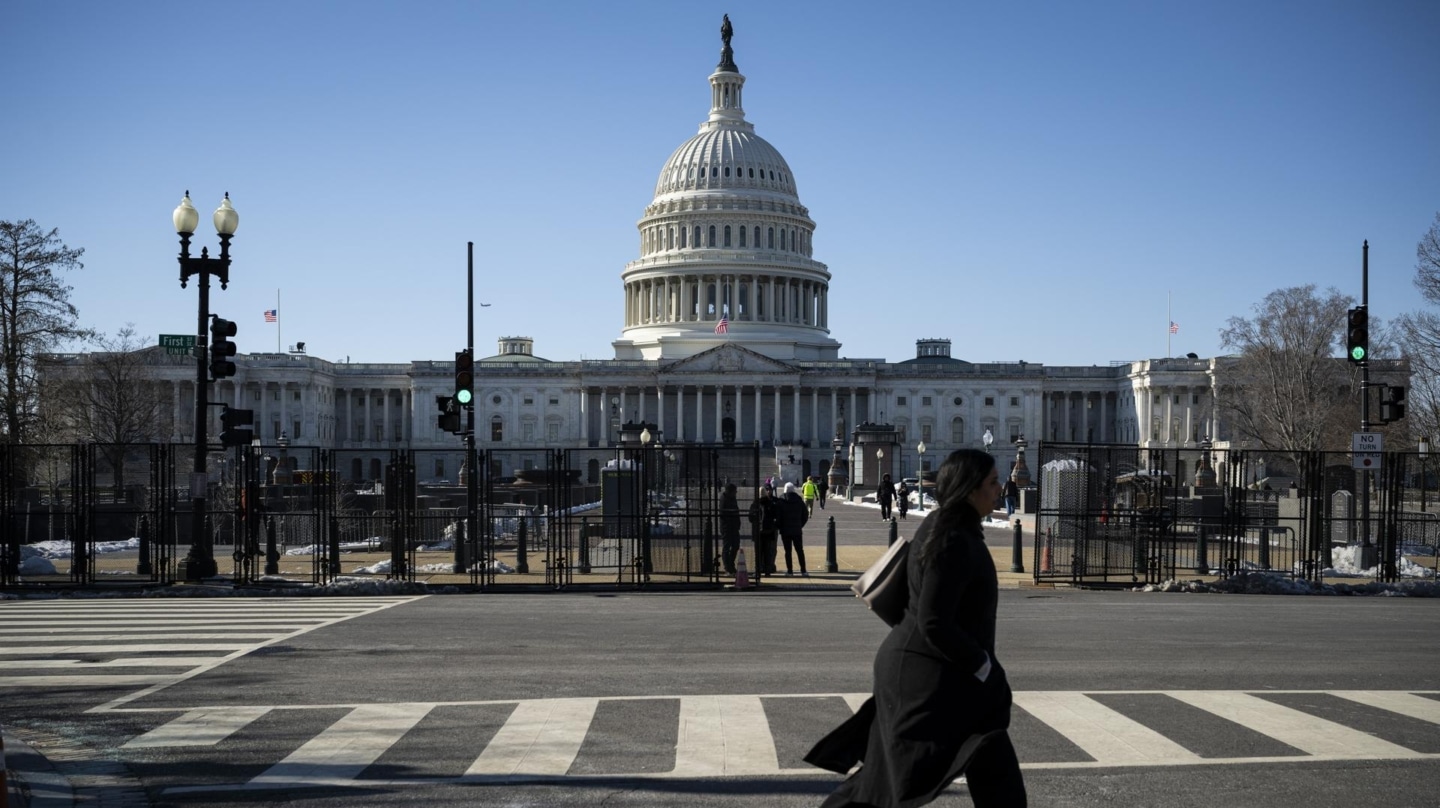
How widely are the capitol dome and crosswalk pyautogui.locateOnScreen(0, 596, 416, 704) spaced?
12703cm

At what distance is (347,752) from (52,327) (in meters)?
45.8

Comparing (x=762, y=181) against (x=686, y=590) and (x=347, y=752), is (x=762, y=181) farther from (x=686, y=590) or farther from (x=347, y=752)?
(x=347, y=752)

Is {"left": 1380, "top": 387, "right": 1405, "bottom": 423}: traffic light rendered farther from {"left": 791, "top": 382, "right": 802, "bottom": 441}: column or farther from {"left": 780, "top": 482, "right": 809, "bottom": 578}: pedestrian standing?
{"left": 791, "top": 382, "right": 802, "bottom": 441}: column

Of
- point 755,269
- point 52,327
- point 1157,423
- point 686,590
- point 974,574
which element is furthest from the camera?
point 755,269

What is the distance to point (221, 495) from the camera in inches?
1743

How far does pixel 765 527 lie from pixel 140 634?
44.2ft

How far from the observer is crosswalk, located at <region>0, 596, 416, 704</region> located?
14500 mm

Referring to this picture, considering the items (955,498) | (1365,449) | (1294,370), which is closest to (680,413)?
(1294,370)

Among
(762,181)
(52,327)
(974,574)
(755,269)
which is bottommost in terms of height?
(974,574)

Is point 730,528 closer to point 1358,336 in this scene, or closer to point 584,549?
point 584,549

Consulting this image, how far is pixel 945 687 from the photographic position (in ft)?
22.2

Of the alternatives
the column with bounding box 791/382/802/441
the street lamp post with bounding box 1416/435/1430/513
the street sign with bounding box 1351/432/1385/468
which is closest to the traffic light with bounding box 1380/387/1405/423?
the street sign with bounding box 1351/432/1385/468

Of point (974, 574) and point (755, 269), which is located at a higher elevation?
point (755, 269)

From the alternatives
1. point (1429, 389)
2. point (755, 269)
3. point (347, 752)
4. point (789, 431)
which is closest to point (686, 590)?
point (347, 752)
